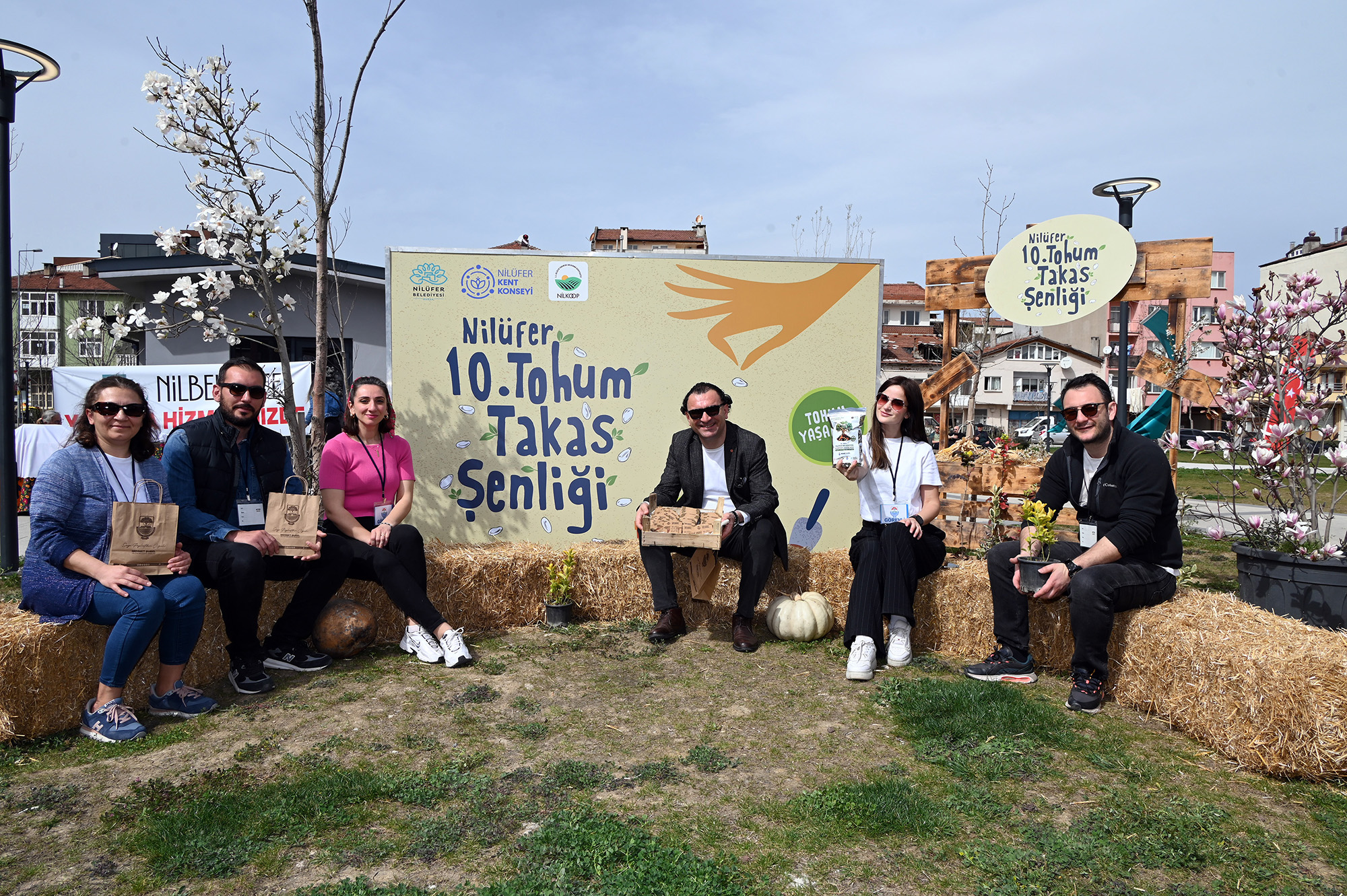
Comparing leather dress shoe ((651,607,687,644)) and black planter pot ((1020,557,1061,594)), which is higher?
black planter pot ((1020,557,1061,594))

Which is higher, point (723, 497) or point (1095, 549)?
point (723, 497)

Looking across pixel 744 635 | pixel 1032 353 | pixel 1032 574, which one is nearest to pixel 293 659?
pixel 744 635

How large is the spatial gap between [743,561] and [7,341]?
19.3 feet

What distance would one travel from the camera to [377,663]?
14.1 feet

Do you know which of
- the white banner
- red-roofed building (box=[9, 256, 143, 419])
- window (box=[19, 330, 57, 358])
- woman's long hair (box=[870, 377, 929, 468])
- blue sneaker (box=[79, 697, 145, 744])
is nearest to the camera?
blue sneaker (box=[79, 697, 145, 744])

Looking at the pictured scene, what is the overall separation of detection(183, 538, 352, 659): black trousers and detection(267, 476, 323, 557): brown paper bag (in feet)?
0.40

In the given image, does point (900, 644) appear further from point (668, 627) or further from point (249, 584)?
point (249, 584)

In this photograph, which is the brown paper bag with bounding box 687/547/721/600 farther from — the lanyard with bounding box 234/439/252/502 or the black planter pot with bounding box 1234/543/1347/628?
the black planter pot with bounding box 1234/543/1347/628

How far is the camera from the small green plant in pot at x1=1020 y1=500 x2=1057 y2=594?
3.86 meters

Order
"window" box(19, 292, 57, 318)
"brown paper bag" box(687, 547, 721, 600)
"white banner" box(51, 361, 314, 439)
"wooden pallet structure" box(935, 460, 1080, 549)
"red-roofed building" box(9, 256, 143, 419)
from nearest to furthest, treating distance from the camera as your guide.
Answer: "brown paper bag" box(687, 547, 721, 600) → "wooden pallet structure" box(935, 460, 1080, 549) → "white banner" box(51, 361, 314, 439) → "red-roofed building" box(9, 256, 143, 419) → "window" box(19, 292, 57, 318)

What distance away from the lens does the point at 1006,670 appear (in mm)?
4086

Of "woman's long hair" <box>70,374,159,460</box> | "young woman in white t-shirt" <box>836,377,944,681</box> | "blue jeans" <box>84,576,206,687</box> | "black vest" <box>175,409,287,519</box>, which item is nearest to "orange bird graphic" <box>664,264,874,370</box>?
"young woman in white t-shirt" <box>836,377,944,681</box>

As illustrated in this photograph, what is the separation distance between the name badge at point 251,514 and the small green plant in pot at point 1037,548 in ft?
12.4

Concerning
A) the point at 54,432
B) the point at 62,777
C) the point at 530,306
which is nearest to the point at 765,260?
the point at 530,306
